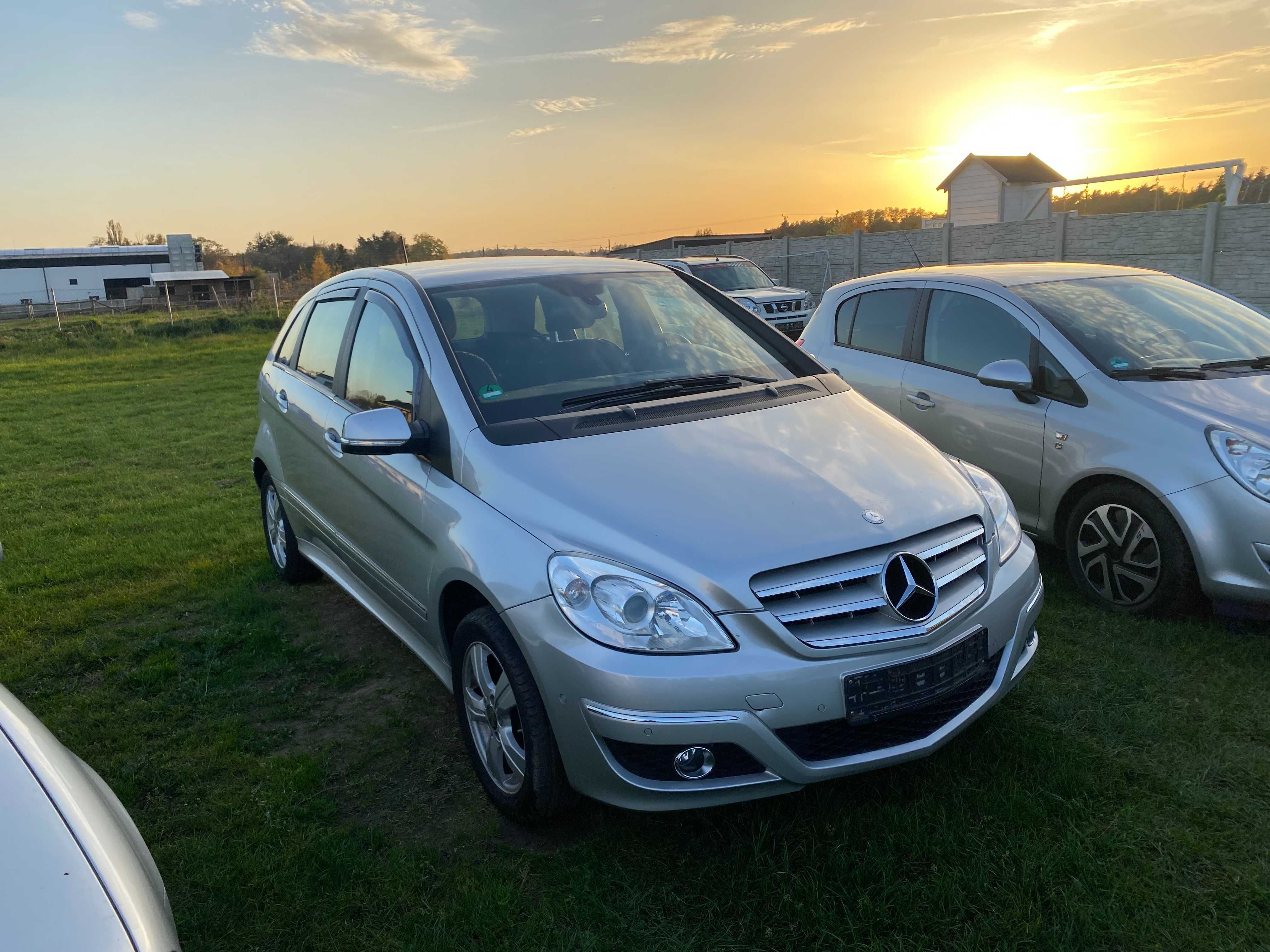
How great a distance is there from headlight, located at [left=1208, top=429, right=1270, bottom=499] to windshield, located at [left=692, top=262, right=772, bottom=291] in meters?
12.2

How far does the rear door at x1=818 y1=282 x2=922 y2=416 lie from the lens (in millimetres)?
5727

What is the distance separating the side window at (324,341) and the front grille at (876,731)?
2.88 metres

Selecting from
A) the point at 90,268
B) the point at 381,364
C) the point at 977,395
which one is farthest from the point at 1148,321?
the point at 90,268

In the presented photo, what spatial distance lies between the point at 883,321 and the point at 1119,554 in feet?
7.42

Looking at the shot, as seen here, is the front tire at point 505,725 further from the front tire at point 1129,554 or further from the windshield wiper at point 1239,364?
the windshield wiper at point 1239,364

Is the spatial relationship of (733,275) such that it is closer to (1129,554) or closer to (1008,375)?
(1008,375)

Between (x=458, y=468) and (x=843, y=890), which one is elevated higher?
(x=458, y=468)

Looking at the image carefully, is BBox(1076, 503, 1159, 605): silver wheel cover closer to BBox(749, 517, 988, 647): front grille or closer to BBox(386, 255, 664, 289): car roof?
BBox(749, 517, 988, 647): front grille

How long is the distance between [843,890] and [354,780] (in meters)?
1.80

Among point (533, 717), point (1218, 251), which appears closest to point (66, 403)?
point (533, 717)

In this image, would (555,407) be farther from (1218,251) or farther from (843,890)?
(1218,251)

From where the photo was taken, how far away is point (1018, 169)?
32.3 metres

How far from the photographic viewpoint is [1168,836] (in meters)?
2.73

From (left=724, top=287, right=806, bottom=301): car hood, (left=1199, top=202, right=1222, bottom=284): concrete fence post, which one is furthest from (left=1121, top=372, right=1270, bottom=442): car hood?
(left=1199, top=202, right=1222, bottom=284): concrete fence post
